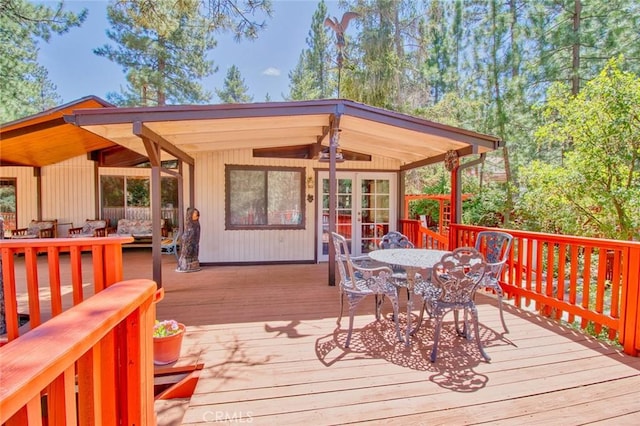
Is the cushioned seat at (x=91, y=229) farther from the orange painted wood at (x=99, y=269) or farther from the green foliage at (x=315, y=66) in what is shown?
the green foliage at (x=315, y=66)

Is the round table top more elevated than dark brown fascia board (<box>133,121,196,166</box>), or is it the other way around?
dark brown fascia board (<box>133,121,196,166</box>)

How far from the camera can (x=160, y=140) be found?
14.0 feet

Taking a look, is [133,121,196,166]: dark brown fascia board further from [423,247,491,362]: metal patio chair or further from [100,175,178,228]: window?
[423,247,491,362]: metal patio chair

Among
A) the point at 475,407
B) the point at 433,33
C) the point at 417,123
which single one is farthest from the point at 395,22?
the point at 475,407

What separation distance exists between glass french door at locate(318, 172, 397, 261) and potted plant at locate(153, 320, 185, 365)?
432 centimetres

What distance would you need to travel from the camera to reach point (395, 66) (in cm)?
948

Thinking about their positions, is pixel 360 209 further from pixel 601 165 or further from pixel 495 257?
pixel 601 165

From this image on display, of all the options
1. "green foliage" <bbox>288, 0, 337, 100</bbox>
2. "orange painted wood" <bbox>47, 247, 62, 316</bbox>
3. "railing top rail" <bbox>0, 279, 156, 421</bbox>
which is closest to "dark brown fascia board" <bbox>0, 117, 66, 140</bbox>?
"orange painted wood" <bbox>47, 247, 62, 316</bbox>

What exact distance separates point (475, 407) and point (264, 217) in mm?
5108

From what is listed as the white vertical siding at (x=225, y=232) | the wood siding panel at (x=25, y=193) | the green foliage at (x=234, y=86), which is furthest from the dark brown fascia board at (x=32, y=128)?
the green foliage at (x=234, y=86)

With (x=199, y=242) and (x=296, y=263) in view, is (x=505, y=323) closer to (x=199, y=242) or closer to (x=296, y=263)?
(x=296, y=263)

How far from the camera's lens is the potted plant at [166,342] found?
2.36m

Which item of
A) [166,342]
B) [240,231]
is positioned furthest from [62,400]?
[240,231]

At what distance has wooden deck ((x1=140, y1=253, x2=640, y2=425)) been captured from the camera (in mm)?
1896
